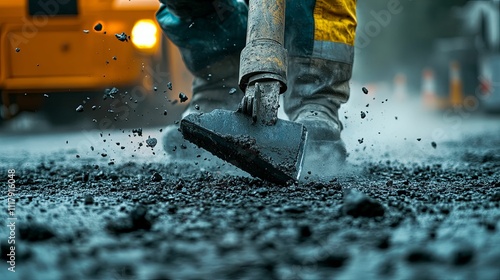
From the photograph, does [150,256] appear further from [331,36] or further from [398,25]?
[398,25]

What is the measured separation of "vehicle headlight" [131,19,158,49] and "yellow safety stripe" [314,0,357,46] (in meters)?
3.05

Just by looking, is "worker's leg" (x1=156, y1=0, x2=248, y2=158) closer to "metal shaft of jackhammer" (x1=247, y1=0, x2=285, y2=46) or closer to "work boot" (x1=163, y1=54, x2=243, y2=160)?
"work boot" (x1=163, y1=54, x2=243, y2=160)

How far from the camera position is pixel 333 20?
323 cm

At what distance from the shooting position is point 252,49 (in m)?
2.52

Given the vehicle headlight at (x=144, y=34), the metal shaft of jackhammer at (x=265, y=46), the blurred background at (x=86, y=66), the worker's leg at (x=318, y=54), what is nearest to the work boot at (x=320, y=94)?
the worker's leg at (x=318, y=54)

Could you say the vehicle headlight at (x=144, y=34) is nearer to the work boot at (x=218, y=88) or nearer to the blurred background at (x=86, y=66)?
the blurred background at (x=86, y=66)

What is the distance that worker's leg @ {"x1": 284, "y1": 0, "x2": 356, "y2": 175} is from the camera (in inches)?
125

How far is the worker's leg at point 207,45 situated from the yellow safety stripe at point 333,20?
1.86ft

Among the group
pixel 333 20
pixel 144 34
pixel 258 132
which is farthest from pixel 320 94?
pixel 144 34

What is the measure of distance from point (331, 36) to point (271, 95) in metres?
0.92

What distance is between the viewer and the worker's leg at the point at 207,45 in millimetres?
3584

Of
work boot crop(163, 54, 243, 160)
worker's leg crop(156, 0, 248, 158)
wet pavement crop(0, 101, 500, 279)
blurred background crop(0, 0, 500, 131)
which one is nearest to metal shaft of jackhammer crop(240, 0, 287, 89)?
wet pavement crop(0, 101, 500, 279)

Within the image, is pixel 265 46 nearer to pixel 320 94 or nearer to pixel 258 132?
pixel 258 132

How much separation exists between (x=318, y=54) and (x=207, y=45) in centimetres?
72
